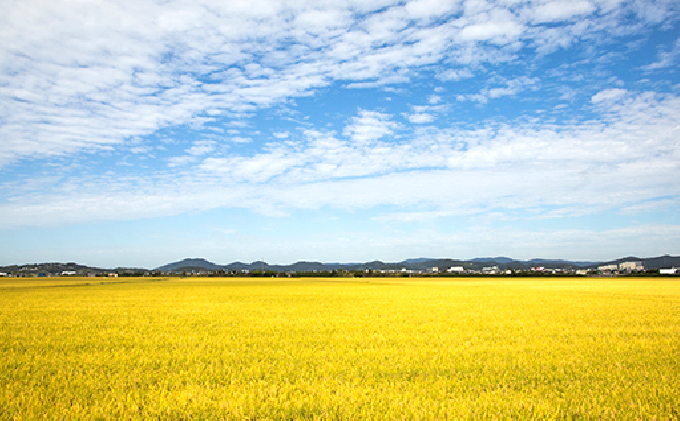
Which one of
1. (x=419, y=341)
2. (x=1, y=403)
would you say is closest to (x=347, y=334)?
(x=419, y=341)

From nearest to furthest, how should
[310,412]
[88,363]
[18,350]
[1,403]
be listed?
[310,412] → [1,403] → [88,363] → [18,350]

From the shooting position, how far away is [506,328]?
17469 mm

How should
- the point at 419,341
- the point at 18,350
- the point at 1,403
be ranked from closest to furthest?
1. the point at 1,403
2. the point at 18,350
3. the point at 419,341

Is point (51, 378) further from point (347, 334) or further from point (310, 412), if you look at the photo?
point (347, 334)

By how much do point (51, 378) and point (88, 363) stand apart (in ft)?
5.26

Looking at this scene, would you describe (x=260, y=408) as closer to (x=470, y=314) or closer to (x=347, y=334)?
(x=347, y=334)

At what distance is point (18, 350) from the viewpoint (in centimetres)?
1303

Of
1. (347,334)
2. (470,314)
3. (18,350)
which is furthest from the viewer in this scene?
(470,314)

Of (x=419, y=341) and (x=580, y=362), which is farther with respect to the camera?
(x=419, y=341)

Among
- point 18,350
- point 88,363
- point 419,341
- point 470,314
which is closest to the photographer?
point 88,363

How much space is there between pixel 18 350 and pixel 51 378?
470 centimetres

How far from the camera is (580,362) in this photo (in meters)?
11.2

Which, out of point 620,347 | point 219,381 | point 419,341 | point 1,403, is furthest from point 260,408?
point 620,347

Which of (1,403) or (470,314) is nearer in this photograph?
(1,403)
